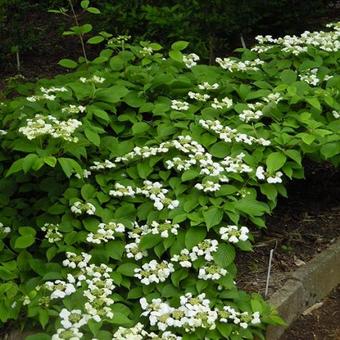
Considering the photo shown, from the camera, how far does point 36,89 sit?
4426mm

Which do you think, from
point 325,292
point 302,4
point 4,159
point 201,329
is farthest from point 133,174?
point 302,4

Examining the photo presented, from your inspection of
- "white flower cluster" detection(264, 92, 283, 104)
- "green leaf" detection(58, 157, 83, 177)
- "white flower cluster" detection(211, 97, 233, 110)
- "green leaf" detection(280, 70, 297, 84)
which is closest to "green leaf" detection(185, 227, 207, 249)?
"green leaf" detection(58, 157, 83, 177)

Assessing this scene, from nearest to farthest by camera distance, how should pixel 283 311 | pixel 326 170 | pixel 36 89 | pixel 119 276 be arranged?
pixel 119 276
pixel 283 311
pixel 36 89
pixel 326 170

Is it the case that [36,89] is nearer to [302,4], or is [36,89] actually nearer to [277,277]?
[277,277]

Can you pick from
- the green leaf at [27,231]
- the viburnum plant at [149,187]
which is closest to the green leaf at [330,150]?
the viburnum plant at [149,187]

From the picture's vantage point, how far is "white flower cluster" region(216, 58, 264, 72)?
4.53 meters

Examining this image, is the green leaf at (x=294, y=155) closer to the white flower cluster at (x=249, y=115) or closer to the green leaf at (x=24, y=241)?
the white flower cluster at (x=249, y=115)

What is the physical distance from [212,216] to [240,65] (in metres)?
1.44

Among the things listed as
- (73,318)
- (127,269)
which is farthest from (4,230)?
(73,318)

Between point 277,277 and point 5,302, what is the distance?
4.81 feet

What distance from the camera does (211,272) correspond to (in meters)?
3.32

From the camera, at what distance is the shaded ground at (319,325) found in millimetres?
3783

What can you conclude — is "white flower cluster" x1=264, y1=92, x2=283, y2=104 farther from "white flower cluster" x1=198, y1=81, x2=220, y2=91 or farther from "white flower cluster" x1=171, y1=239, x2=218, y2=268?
"white flower cluster" x1=171, y1=239, x2=218, y2=268

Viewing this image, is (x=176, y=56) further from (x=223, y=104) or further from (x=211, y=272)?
(x=211, y=272)
